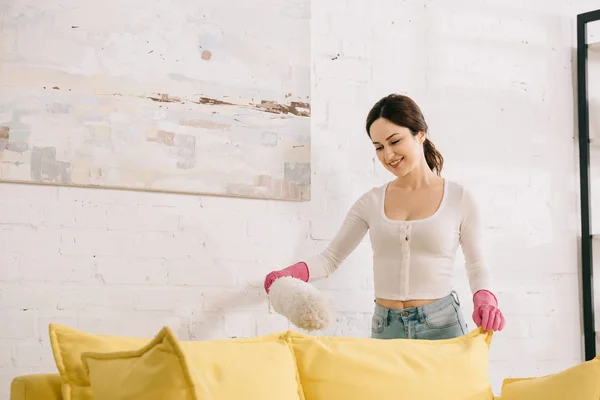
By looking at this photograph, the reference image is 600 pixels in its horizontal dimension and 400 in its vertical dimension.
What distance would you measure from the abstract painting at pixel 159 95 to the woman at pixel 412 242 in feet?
1.07

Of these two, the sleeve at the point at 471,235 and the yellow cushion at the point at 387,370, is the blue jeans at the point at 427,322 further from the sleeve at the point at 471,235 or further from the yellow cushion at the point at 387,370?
the yellow cushion at the point at 387,370

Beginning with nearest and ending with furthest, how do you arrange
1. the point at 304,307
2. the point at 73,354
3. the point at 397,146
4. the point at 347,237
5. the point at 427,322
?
the point at 73,354 → the point at 304,307 → the point at 427,322 → the point at 397,146 → the point at 347,237

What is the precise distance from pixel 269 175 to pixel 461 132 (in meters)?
0.89

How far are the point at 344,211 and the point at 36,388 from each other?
1466 mm

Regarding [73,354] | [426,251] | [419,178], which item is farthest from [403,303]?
[73,354]

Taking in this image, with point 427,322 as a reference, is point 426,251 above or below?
above

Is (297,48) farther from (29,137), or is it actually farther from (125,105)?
(29,137)

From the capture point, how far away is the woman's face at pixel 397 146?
258cm

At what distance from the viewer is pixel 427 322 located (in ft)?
8.11

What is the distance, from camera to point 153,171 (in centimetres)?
257

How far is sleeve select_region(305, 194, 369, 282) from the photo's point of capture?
2.67 metres

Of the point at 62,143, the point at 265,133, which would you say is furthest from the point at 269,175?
the point at 62,143

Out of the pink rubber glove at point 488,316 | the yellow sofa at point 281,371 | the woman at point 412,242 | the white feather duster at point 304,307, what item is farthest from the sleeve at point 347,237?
the yellow sofa at point 281,371

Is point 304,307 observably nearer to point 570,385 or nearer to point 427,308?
point 427,308
